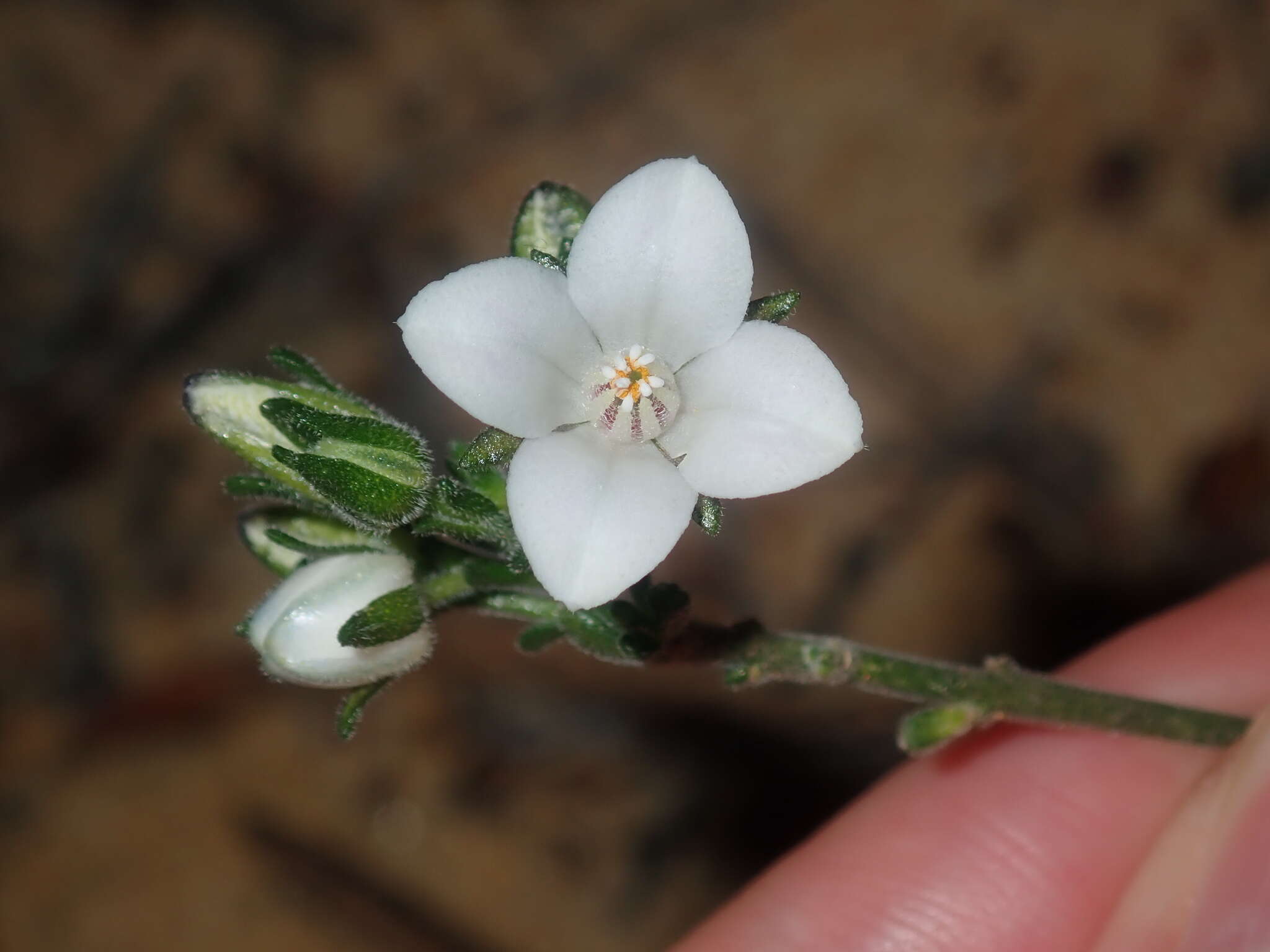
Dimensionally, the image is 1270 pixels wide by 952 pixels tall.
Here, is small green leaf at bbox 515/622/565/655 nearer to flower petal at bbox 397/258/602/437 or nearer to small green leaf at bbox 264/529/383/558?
small green leaf at bbox 264/529/383/558

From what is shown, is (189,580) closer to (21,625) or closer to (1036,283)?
(21,625)

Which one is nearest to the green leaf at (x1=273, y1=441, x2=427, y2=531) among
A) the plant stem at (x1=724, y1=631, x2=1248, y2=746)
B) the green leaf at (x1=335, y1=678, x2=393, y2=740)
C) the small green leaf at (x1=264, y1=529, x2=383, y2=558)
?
the small green leaf at (x1=264, y1=529, x2=383, y2=558)

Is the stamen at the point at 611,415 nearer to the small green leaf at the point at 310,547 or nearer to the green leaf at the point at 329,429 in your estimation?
the green leaf at the point at 329,429

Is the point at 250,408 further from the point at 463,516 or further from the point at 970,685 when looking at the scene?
the point at 970,685

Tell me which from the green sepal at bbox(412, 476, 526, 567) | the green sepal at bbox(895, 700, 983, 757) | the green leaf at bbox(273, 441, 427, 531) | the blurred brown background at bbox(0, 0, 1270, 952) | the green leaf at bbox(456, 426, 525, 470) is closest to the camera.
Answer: the green leaf at bbox(456, 426, 525, 470)

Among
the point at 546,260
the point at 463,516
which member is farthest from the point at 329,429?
the point at 546,260

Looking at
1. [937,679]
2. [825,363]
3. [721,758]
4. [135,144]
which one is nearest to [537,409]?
[825,363]
